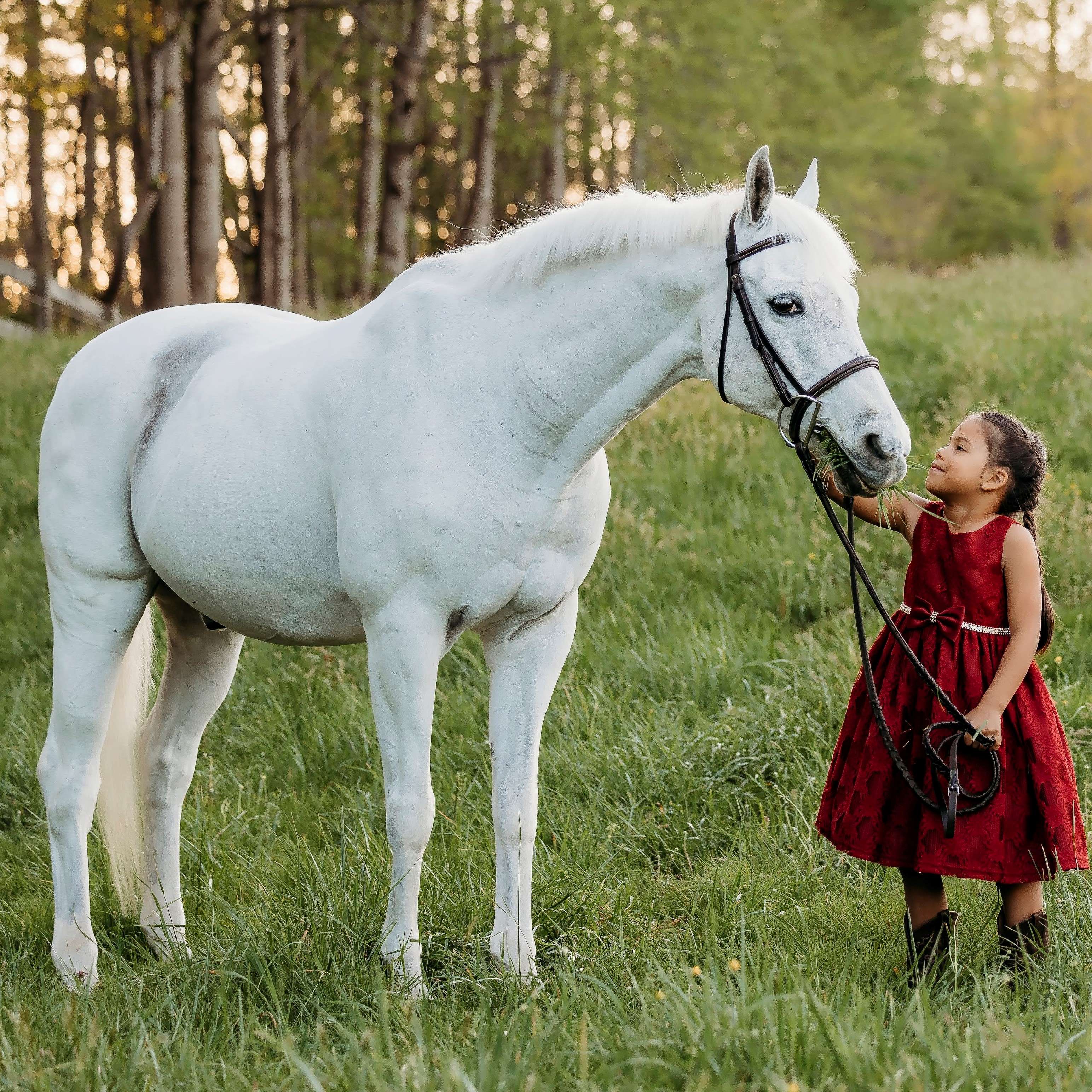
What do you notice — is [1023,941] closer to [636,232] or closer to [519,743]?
[519,743]

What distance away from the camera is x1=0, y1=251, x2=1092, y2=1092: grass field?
2.25 metres

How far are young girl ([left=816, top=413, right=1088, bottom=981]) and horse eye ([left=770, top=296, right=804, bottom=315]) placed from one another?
0.53 m

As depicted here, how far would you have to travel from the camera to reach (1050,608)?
3.02 m

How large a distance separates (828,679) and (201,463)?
8.65 ft

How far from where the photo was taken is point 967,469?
114 inches

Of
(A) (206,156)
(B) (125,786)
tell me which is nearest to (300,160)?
(A) (206,156)

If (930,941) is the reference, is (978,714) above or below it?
above

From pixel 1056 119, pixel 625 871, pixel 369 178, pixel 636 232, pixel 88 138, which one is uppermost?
pixel 1056 119

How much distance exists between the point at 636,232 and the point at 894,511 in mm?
1057

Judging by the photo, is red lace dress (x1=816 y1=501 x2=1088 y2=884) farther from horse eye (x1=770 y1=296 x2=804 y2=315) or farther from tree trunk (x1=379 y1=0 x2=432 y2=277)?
tree trunk (x1=379 y1=0 x2=432 y2=277)

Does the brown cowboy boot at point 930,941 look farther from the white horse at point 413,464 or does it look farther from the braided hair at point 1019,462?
the white horse at point 413,464

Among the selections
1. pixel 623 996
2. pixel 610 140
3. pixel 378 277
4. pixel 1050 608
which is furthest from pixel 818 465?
pixel 610 140

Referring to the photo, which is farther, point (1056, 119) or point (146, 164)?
point (1056, 119)

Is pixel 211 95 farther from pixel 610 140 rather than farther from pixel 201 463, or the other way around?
pixel 610 140
